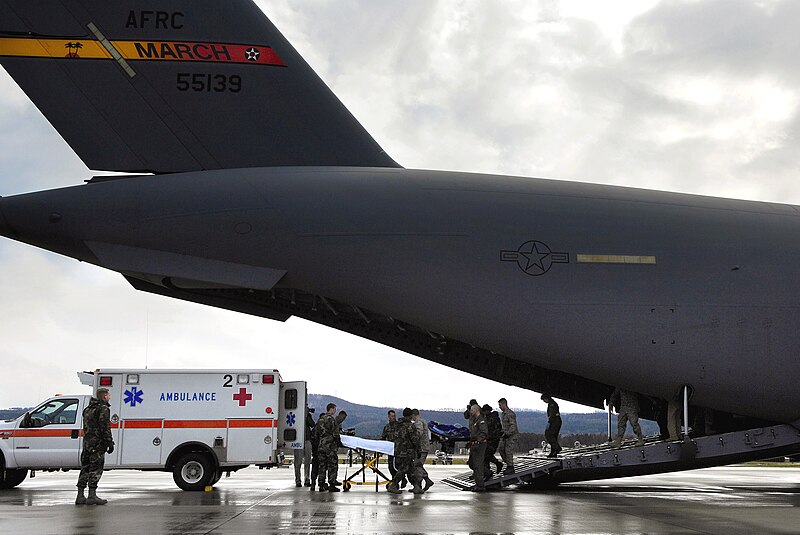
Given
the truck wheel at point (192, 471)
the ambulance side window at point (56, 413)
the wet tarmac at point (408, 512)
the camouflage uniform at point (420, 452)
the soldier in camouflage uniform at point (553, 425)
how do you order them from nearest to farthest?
1. the wet tarmac at point (408, 512)
2. the camouflage uniform at point (420, 452)
3. the soldier in camouflage uniform at point (553, 425)
4. the truck wheel at point (192, 471)
5. the ambulance side window at point (56, 413)

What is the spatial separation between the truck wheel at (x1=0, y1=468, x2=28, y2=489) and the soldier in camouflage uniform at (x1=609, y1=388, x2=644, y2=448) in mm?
11064

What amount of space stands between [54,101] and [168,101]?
1.56 metres

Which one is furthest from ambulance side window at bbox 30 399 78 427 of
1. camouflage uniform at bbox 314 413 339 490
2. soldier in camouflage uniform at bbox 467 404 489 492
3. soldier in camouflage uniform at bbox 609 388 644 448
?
soldier in camouflage uniform at bbox 609 388 644 448

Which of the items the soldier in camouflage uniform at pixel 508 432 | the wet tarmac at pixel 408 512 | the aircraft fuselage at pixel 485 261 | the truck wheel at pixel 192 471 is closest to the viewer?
the wet tarmac at pixel 408 512

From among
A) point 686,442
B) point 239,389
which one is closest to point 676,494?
point 686,442

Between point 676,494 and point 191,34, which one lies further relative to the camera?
point 676,494

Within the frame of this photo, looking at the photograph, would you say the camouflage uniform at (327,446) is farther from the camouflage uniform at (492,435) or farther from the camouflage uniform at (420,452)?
the camouflage uniform at (492,435)

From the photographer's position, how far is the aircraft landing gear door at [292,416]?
50.7 ft

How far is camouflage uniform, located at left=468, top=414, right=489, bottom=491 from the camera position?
1336cm

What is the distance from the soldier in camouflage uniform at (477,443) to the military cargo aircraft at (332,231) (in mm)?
2067

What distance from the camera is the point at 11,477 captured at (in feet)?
52.2

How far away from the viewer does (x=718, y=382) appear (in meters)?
11.9

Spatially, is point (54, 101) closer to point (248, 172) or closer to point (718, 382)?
point (248, 172)

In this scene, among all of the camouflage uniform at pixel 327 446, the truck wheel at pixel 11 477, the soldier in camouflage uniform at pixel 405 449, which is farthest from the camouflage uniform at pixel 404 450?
the truck wheel at pixel 11 477
